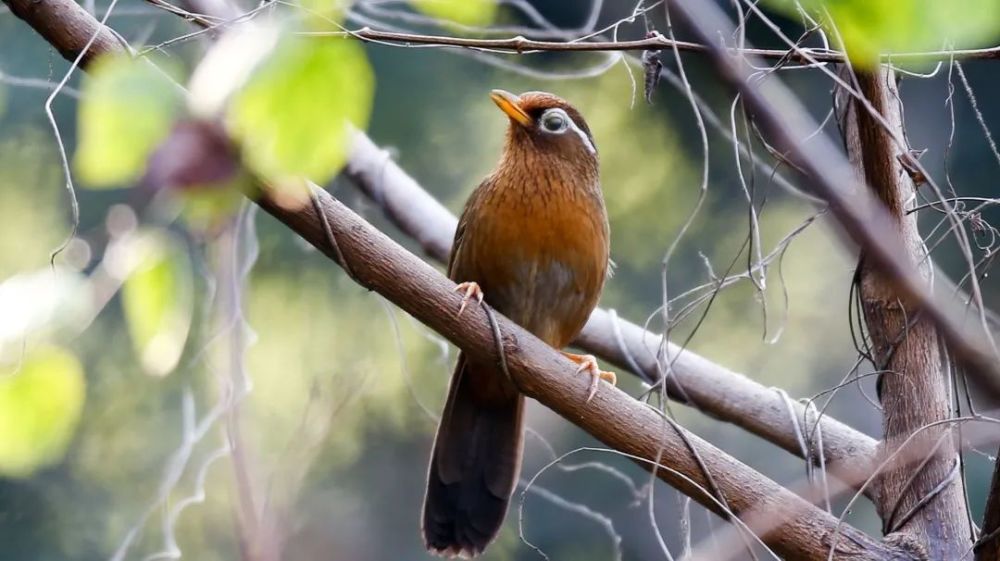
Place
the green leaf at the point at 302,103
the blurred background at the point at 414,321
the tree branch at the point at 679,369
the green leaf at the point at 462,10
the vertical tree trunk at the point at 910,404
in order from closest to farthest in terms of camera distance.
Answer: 1. the green leaf at the point at 302,103
2. the green leaf at the point at 462,10
3. the vertical tree trunk at the point at 910,404
4. the tree branch at the point at 679,369
5. the blurred background at the point at 414,321

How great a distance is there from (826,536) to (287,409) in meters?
2.24

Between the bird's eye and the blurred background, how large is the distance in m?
0.71

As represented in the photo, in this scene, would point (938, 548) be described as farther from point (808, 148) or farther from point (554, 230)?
point (808, 148)

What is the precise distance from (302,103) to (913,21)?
37cm

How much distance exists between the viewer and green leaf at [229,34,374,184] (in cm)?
65

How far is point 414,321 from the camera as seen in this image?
3977mm

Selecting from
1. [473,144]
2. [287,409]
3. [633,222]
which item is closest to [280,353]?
[287,409]

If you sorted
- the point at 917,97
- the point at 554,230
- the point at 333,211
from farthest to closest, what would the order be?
the point at 917,97
the point at 554,230
the point at 333,211

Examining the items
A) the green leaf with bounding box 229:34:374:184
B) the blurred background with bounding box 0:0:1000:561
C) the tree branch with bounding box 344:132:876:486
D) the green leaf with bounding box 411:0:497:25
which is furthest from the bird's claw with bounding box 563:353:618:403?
the green leaf with bounding box 229:34:374:184

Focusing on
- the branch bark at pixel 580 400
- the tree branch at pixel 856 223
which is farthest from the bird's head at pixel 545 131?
the tree branch at pixel 856 223

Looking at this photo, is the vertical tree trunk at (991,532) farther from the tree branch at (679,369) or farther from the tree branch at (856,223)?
the tree branch at (856,223)

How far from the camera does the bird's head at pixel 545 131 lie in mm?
2863

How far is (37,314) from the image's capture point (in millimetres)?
724

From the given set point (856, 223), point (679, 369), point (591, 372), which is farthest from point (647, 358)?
point (856, 223)
